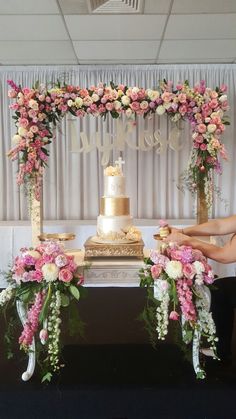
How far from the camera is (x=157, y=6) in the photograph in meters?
3.26

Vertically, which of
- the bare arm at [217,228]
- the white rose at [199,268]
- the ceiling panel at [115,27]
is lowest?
the white rose at [199,268]

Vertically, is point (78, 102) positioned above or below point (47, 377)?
above

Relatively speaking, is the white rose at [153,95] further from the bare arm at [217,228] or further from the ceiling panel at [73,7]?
the bare arm at [217,228]

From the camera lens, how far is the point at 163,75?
4.96 m

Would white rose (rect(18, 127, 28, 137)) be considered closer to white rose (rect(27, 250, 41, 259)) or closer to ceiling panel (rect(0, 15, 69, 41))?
ceiling panel (rect(0, 15, 69, 41))

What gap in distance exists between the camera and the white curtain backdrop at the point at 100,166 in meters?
4.96

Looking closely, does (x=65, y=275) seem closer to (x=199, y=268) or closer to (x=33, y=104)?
(x=199, y=268)

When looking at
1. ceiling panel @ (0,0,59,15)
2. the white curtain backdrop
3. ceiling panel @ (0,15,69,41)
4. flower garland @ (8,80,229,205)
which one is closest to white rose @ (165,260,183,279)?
flower garland @ (8,80,229,205)

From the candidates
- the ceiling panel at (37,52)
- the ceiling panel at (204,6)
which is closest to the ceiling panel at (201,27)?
the ceiling panel at (204,6)

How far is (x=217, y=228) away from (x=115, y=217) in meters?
0.76

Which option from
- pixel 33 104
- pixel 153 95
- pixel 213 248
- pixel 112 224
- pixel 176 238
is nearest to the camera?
pixel 213 248

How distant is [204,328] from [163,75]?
12.4 ft

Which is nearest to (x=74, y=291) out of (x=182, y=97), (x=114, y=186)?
(x=114, y=186)

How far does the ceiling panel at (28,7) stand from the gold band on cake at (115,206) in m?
1.67
